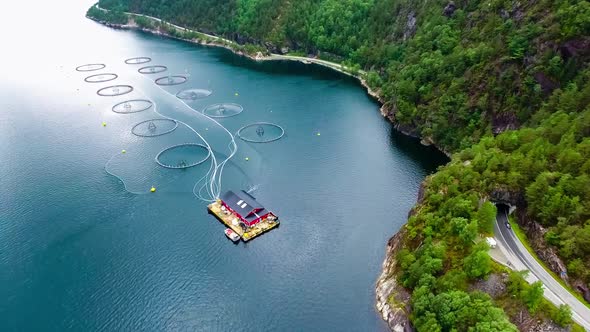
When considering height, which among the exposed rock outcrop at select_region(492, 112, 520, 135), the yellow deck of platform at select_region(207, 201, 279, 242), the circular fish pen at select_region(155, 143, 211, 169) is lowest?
the circular fish pen at select_region(155, 143, 211, 169)

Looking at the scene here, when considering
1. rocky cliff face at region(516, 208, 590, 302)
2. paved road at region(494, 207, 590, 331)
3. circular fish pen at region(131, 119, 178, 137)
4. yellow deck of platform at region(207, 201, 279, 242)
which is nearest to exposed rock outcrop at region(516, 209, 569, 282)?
rocky cliff face at region(516, 208, 590, 302)

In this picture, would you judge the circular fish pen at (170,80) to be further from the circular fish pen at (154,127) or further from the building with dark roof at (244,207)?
the building with dark roof at (244,207)

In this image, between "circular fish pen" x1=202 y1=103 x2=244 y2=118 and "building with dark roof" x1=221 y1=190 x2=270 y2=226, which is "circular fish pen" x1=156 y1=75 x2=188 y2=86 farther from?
"building with dark roof" x1=221 y1=190 x2=270 y2=226

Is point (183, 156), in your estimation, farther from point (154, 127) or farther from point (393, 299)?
point (393, 299)

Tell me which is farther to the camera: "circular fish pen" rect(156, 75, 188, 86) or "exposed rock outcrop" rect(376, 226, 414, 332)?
"circular fish pen" rect(156, 75, 188, 86)

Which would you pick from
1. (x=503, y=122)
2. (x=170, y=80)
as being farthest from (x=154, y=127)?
(x=503, y=122)
